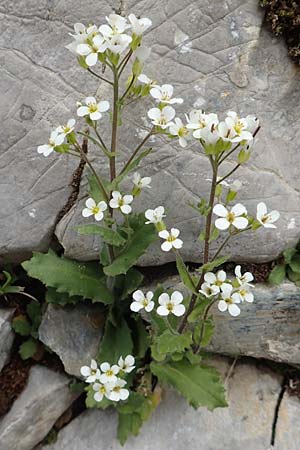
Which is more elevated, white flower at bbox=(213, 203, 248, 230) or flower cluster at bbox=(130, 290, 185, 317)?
white flower at bbox=(213, 203, 248, 230)

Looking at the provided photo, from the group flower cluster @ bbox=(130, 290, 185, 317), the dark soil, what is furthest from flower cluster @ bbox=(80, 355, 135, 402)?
the dark soil

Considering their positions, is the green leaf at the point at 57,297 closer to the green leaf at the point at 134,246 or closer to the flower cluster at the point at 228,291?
the green leaf at the point at 134,246

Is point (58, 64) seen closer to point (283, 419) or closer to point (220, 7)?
point (220, 7)

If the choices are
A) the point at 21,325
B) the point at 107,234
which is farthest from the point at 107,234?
the point at 21,325

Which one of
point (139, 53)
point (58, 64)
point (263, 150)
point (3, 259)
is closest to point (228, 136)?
point (139, 53)

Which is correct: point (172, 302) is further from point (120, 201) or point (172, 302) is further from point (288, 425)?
point (288, 425)

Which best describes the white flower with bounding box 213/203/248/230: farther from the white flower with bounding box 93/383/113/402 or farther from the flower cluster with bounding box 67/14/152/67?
the white flower with bounding box 93/383/113/402
